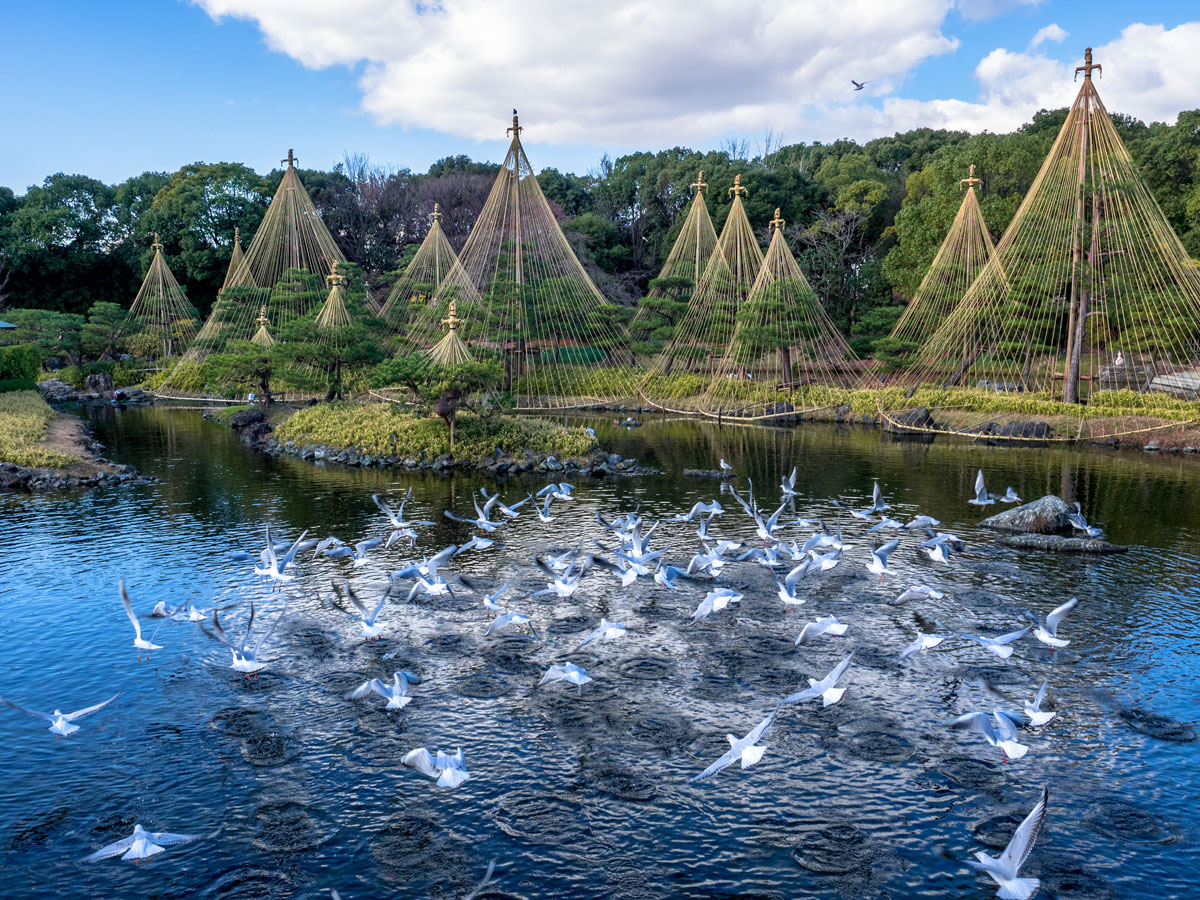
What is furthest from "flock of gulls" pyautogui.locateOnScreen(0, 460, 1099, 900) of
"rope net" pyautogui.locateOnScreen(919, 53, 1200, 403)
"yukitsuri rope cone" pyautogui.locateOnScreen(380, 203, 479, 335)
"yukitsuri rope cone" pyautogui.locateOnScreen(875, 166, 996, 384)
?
"yukitsuri rope cone" pyautogui.locateOnScreen(380, 203, 479, 335)

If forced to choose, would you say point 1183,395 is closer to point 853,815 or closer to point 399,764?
point 853,815

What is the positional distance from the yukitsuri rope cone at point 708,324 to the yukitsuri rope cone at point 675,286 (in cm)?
89

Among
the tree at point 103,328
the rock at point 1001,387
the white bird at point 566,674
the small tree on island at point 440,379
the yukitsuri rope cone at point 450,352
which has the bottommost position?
the white bird at point 566,674

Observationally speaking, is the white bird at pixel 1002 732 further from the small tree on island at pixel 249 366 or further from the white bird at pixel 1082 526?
A: the small tree on island at pixel 249 366

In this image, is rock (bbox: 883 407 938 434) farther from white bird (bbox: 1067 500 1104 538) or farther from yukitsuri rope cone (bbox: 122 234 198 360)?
yukitsuri rope cone (bbox: 122 234 198 360)

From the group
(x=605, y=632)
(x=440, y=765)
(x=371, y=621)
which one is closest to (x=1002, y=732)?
(x=605, y=632)

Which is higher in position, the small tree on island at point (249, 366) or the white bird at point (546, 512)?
the small tree on island at point (249, 366)

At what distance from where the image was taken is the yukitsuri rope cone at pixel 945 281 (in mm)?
40656

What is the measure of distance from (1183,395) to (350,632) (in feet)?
115

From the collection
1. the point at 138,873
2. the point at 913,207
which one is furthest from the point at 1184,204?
the point at 138,873

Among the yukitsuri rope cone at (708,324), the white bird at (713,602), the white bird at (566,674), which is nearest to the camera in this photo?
the white bird at (566,674)

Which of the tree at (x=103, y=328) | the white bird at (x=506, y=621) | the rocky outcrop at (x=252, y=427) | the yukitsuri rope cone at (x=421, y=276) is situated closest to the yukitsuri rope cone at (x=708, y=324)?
the yukitsuri rope cone at (x=421, y=276)

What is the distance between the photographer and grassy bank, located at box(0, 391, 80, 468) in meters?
25.3

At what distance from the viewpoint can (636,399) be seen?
47062 millimetres
